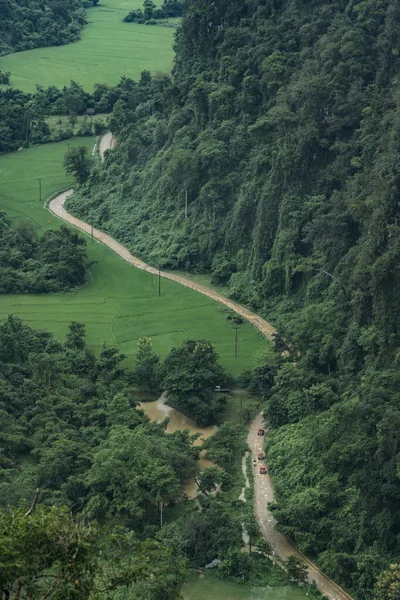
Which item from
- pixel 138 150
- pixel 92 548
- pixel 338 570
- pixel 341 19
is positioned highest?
pixel 341 19

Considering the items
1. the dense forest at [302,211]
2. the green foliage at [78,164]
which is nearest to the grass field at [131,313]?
the dense forest at [302,211]

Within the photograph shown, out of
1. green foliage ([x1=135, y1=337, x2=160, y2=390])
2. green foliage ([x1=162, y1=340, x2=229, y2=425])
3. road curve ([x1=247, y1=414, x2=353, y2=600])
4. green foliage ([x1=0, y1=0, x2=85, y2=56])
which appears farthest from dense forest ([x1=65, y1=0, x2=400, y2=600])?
green foliage ([x1=0, y1=0, x2=85, y2=56])

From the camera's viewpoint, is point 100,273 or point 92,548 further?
point 100,273

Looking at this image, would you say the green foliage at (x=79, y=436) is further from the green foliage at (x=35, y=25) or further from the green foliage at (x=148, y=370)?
the green foliage at (x=35, y=25)

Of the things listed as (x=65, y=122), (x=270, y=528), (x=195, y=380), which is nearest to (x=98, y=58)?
(x=65, y=122)

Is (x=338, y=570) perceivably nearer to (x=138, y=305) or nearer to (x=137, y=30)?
(x=138, y=305)

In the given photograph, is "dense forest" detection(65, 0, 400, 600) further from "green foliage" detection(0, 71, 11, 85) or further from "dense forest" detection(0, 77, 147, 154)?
"green foliage" detection(0, 71, 11, 85)

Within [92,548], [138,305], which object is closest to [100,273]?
[138,305]
